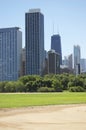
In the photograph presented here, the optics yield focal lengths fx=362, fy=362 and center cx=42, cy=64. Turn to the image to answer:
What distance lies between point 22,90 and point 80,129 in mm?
106189

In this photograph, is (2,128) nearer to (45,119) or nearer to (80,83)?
(45,119)

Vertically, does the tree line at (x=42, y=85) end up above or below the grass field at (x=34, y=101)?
below

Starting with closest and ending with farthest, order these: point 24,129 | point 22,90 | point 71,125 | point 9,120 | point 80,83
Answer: point 24,129, point 71,125, point 9,120, point 22,90, point 80,83

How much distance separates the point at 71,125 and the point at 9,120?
17.9ft

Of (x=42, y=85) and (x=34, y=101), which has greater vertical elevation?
(x=34, y=101)

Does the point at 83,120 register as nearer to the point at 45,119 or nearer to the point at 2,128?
the point at 45,119

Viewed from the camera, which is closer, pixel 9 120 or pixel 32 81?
pixel 9 120

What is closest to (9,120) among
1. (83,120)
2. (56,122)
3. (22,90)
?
(56,122)

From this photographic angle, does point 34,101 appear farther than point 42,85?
No

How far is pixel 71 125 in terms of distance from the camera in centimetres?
2562

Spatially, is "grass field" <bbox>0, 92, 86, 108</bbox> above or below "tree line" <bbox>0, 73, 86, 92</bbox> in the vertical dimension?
above

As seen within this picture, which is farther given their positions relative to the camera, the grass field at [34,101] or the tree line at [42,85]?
the tree line at [42,85]

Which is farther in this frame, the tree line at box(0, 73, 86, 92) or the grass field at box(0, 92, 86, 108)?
the tree line at box(0, 73, 86, 92)

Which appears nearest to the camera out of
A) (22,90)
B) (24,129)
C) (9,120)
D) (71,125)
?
(24,129)
